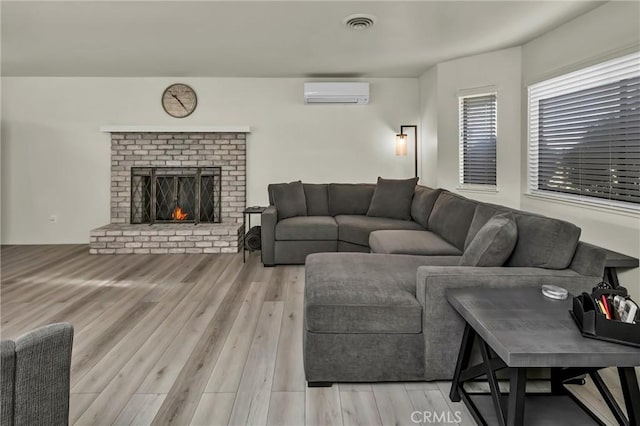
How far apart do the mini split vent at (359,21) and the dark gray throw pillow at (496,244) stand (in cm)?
210

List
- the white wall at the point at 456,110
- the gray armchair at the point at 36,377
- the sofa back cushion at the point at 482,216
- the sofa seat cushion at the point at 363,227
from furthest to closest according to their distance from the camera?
1. the sofa seat cushion at the point at 363,227
2. the white wall at the point at 456,110
3. the sofa back cushion at the point at 482,216
4. the gray armchair at the point at 36,377

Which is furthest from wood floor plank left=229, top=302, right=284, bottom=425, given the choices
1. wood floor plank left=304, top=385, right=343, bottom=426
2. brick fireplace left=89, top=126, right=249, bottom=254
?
brick fireplace left=89, top=126, right=249, bottom=254

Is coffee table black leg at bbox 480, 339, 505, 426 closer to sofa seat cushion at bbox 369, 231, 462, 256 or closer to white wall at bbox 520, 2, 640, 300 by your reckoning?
sofa seat cushion at bbox 369, 231, 462, 256

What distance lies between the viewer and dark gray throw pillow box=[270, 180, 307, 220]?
5.13 meters

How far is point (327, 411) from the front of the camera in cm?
191

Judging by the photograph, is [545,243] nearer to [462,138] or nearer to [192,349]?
[192,349]

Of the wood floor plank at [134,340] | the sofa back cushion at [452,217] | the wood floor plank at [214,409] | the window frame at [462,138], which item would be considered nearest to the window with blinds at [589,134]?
the window frame at [462,138]

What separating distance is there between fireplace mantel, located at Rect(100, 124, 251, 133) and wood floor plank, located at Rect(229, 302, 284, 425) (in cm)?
329

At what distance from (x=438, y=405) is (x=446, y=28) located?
126 inches

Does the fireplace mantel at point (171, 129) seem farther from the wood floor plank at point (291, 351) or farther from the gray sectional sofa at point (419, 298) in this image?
the gray sectional sofa at point (419, 298)

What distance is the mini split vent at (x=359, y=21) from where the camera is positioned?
3.41 m

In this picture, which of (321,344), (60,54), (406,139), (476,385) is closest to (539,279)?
(476,385)

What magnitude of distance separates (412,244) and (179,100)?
4.06m

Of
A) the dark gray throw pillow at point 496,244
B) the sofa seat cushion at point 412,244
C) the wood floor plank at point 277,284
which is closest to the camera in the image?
the dark gray throw pillow at point 496,244
